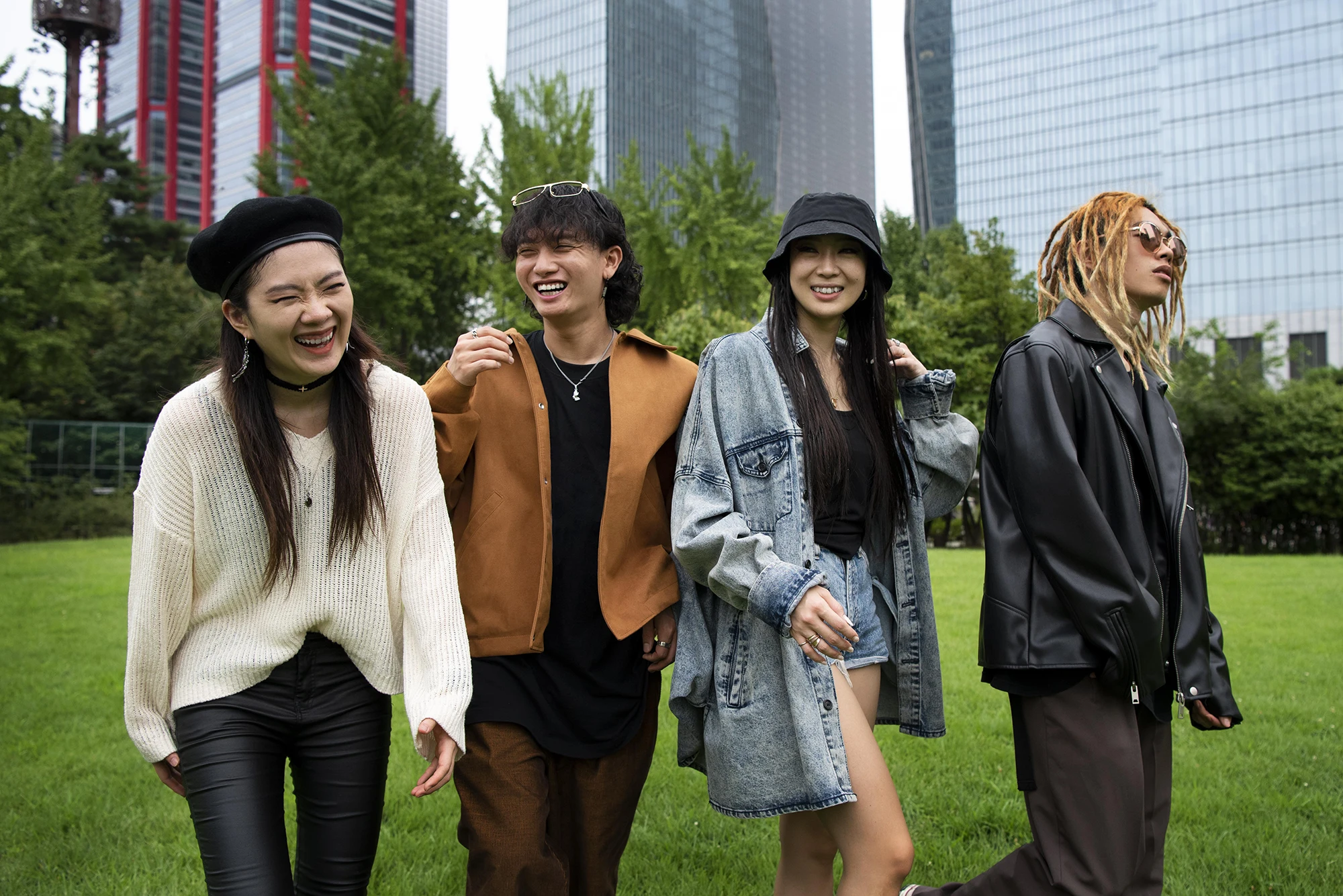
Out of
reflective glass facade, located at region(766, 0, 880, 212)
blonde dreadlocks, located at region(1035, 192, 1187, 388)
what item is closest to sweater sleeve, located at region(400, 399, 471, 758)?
blonde dreadlocks, located at region(1035, 192, 1187, 388)

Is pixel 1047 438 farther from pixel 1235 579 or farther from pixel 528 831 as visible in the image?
pixel 1235 579

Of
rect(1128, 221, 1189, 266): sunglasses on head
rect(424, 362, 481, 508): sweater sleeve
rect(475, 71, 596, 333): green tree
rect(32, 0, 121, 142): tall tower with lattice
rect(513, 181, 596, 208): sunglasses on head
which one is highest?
A: rect(32, 0, 121, 142): tall tower with lattice

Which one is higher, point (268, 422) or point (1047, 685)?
point (268, 422)

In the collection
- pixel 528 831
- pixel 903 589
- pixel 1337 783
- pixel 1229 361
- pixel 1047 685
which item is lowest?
pixel 1337 783

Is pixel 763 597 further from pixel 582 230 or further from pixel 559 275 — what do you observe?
pixel 582 230

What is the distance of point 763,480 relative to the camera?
2906 millimetres

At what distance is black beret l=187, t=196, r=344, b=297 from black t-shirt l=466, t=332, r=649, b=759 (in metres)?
0.91

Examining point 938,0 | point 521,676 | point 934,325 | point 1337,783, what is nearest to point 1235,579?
point 1337,783

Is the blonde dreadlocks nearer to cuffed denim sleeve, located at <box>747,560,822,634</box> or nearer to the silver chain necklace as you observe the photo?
cuffed denim sleeve, located at <box>747,560,822,634</box>

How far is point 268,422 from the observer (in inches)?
99.9

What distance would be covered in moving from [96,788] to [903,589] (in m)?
4.22

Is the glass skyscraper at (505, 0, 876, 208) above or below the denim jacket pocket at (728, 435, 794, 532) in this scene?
above

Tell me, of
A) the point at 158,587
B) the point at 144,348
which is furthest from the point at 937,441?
the point at 144,348

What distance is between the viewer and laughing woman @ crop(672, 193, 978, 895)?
2.69m
